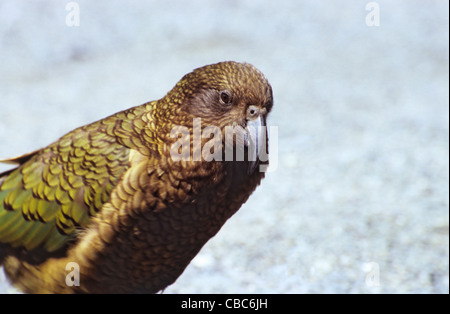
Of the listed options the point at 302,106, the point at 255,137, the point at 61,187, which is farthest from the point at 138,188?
the point at 302,106

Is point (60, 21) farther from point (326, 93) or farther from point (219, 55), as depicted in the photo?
point (326, 93)

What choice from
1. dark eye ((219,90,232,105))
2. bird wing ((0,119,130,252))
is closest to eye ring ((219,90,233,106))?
dark eye ((219,90,232,105))

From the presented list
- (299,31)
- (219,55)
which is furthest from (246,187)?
(299,31)

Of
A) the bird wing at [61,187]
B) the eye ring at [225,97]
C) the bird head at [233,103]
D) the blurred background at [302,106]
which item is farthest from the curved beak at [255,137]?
the blurred background at [302,106]

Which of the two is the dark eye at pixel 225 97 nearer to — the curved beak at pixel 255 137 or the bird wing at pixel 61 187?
the curved beak at pixel 255 137

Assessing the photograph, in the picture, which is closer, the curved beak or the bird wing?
the curved beak

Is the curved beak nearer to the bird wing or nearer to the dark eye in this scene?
the dark eye

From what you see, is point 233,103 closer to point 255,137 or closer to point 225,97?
point 225,97
